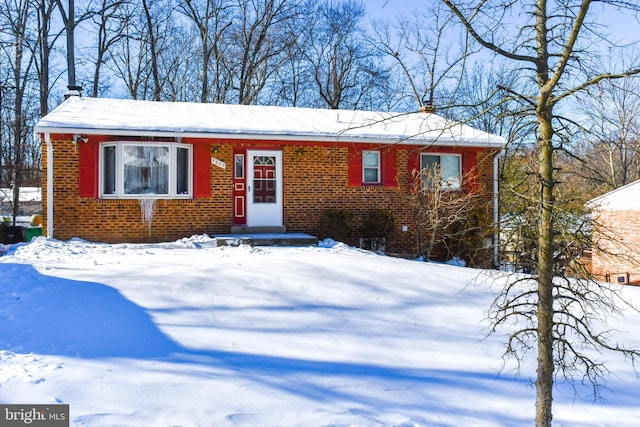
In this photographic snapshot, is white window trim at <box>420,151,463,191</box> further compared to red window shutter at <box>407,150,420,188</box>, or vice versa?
white window trim at <box>420,151,463,191</box>

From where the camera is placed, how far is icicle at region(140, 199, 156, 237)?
1188 centimetres

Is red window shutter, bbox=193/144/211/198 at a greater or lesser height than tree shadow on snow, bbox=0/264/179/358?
greater

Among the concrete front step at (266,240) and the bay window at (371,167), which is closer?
the concrete front step at (266,240)

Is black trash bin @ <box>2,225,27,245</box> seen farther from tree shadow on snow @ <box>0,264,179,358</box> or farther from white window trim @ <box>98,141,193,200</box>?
tree shadow on snow @ <box>0,264,179,358</box>

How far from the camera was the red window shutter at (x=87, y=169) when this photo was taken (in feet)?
37.7

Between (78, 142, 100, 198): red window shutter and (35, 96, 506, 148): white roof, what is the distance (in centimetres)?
53

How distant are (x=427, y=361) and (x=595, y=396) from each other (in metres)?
1.50

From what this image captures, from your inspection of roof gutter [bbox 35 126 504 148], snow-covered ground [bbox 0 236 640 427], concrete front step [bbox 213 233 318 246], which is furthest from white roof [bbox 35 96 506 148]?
snow-covered ground [bbox 0 236 640 427]

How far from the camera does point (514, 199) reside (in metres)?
3.91

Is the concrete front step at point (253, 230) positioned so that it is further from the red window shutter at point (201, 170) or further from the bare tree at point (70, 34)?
the bare tree at point (70, 34)

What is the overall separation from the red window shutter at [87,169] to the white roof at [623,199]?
15624 millimetres


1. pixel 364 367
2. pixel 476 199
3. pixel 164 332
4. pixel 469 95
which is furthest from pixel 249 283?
pixel 469 95

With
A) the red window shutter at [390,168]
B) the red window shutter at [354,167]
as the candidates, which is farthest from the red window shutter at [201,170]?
the red window shutter at [390,168]

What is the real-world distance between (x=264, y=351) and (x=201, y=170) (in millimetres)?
8172
